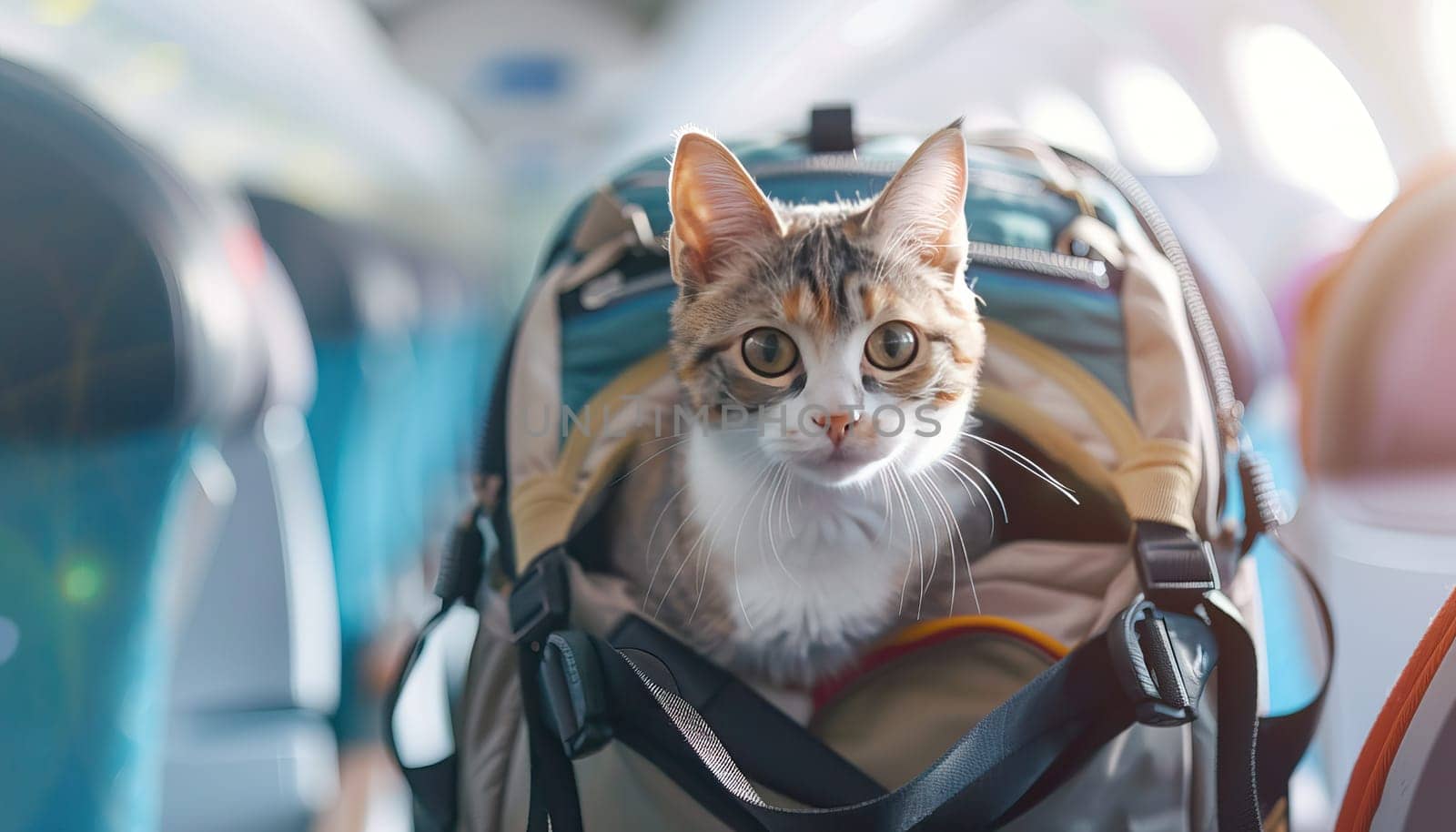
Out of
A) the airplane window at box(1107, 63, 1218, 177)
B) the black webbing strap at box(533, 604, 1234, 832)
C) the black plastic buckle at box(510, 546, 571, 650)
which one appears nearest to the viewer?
the black webbing strap at box(533, 604, 1234, 832)

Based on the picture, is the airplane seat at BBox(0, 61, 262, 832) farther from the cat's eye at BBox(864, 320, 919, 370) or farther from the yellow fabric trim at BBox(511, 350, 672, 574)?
the cat's eye at BBox(864, 320, 919, 370)

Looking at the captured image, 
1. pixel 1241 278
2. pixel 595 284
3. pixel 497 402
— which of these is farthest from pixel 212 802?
pixel 1241 278

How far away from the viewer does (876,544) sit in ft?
1.90

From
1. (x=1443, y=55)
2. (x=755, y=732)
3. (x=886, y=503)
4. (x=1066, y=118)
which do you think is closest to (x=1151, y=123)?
(x=1066, y=118)

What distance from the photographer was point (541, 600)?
0.62 m

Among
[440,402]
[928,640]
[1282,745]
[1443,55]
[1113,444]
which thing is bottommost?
[1282,745]

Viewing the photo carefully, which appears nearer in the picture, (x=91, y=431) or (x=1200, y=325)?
(x=91, y=431)

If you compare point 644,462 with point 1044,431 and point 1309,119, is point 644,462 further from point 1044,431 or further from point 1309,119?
point 1309,119

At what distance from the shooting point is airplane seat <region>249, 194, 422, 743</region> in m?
1.31

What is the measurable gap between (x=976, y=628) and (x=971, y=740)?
0.26 ft

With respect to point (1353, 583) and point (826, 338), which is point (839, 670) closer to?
point (826, 338)

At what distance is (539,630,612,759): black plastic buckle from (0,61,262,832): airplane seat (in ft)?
0.86

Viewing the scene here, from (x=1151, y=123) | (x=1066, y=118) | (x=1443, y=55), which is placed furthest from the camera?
(x=1066, y=118)

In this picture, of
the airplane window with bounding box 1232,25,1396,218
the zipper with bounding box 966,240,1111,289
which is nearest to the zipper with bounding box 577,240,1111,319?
the zipper with bounding box 966,240,1111,289
